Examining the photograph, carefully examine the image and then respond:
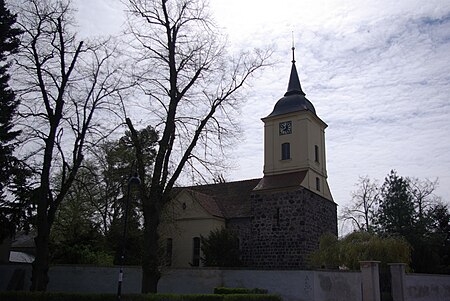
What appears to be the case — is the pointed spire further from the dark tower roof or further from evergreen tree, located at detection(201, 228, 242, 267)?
evergreen tree, located at detection(201, 228, 242, 267)

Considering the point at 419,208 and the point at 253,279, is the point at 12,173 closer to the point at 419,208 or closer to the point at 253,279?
the point at 253,279

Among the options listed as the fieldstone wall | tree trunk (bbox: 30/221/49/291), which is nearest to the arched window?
the fieldstone wall

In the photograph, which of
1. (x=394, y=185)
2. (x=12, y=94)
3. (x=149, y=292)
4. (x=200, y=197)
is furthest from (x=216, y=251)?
(x=394, y=185)

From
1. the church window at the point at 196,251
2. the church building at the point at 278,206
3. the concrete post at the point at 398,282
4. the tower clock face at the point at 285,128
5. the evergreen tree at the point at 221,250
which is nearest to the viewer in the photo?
the concrete post at the point at 398,282

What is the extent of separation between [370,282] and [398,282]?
2.02m

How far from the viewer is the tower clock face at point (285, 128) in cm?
3400

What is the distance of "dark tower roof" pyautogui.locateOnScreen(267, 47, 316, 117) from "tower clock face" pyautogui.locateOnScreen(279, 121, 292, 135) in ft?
2.67

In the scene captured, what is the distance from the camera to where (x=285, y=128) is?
112 ft

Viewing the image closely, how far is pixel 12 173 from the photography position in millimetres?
20078

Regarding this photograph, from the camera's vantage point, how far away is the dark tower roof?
34.3 metres

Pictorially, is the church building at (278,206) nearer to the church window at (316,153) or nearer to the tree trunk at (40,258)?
the church window at (316,153)

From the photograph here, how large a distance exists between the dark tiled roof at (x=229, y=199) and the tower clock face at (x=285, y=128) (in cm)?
483

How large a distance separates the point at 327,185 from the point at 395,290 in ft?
48.0

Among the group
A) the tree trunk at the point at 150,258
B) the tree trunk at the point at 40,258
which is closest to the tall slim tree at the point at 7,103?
the tree trunk at the point at 40,258
